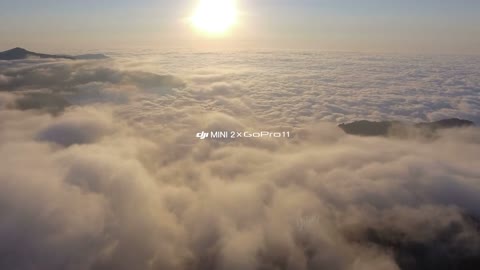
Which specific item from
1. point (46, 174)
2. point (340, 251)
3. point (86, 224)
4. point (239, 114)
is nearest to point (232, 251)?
point (340, 251)

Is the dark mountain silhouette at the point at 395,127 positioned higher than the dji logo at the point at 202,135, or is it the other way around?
the dji logo at the point at 202,135

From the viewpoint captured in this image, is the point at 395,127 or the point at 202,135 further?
the point at 395,127

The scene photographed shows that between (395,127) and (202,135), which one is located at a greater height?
(202,135)

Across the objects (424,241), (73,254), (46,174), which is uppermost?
(46,174)

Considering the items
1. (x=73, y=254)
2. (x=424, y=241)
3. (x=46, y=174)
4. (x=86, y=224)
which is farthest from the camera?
(x=46, y=174)

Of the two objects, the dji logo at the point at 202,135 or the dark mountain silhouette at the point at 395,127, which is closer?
the dji logo at the point at 202,135

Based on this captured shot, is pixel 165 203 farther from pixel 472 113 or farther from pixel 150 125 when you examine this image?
pixel 472 113

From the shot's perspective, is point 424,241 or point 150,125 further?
point 150,125

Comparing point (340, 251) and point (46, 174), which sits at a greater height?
point (46, 174)
